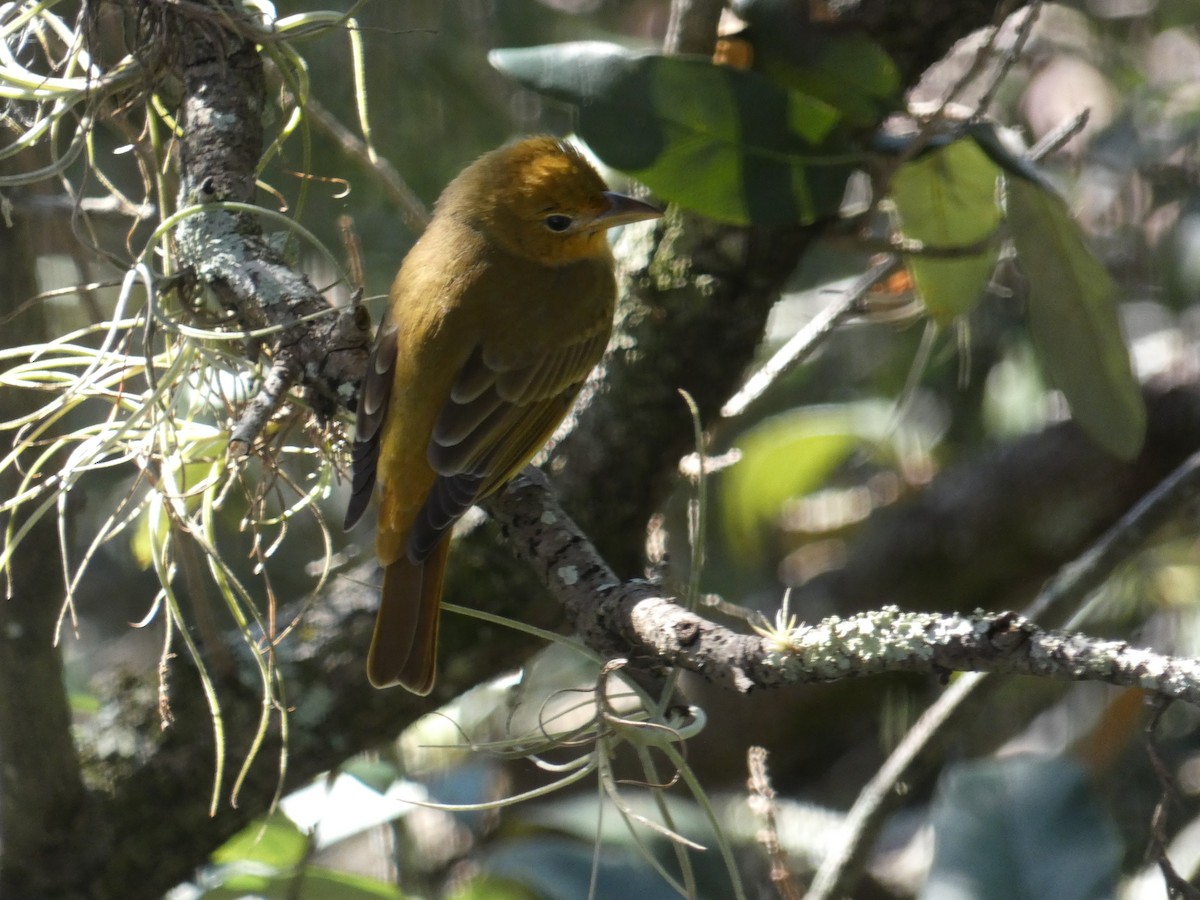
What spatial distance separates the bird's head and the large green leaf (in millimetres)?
523

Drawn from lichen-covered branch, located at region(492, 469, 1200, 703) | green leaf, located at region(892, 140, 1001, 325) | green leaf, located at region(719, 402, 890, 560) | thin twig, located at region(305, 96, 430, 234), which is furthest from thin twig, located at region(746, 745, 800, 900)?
green leaf, located at region(719, 402, 890, 560)

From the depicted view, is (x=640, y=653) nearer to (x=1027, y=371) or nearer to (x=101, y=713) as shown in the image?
(x=101, y=713)

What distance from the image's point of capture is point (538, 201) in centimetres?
298

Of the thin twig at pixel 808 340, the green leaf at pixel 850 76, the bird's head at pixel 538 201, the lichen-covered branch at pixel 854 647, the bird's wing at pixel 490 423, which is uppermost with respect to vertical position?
the green leaf at pixel 850 76

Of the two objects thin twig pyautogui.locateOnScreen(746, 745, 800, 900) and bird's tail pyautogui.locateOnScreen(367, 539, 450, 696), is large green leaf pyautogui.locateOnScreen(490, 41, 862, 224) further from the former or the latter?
thin twig pyautogui.locateOnScreen(746, 745, 800, 900)

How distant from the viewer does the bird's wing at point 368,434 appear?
2.32m

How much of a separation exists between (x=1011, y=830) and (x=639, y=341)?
120 centimetres

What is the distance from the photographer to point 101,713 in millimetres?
2582

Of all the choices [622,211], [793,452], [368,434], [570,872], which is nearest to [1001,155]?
[622,211]

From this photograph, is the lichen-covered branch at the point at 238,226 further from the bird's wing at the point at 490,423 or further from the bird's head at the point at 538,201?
the bird's head at the point at 538,201


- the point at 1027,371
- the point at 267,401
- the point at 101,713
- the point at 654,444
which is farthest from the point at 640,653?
the point at 1027,371

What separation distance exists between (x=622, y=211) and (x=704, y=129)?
1.54 feet

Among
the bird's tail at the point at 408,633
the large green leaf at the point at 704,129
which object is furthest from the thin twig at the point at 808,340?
the bird's tail at the point at 408,633

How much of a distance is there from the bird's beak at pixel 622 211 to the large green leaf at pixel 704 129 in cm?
34
